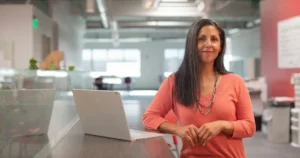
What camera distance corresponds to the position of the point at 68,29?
10.7 metres

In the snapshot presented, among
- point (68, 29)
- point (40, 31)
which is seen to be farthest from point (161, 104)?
point (68, 29)

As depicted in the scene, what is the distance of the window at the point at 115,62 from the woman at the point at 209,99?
66.0 feet

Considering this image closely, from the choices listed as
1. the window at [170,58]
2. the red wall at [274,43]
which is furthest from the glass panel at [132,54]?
the red wall at [274,43]

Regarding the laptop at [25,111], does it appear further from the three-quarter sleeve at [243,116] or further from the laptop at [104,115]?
the three-quarter sleeve at [243,116]

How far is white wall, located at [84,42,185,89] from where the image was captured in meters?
21.4

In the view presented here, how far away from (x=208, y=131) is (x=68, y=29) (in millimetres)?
9877

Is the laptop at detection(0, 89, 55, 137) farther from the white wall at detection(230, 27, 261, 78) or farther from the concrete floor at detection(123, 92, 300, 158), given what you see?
the white wall at detection(230, 27, 261, 78)

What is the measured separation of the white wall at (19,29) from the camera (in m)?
6.96

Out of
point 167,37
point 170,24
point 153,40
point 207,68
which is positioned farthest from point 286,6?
point 153,40

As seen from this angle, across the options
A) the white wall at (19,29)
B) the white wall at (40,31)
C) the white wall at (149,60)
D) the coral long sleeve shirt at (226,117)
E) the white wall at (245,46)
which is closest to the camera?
the coral long sleeve shirt at (226,117)

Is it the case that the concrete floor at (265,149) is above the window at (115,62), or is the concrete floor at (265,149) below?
below

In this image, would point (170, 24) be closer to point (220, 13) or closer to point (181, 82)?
point (220, 13)

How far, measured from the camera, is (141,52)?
21500 millimetres

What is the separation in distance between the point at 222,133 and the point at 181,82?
265 mm
